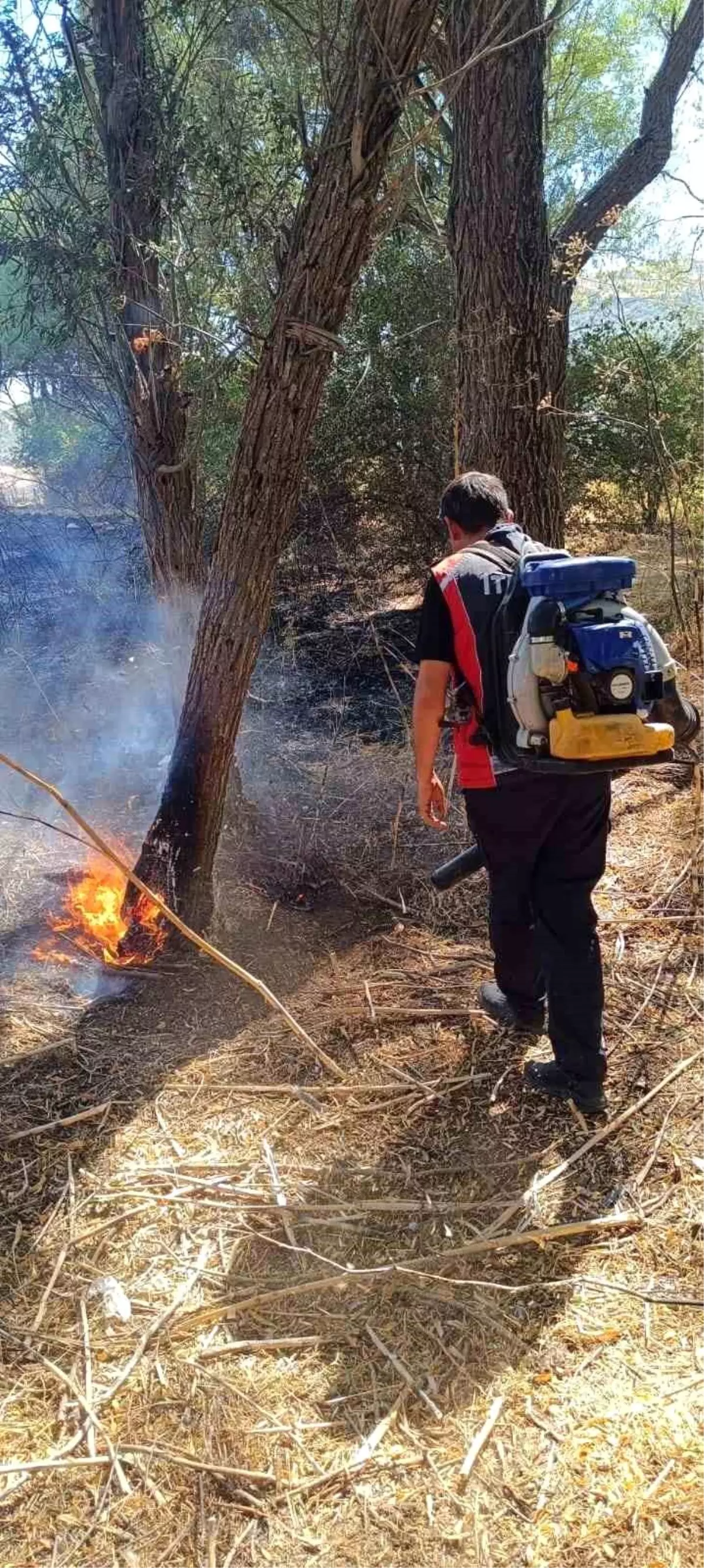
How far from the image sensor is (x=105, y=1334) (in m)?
2.33

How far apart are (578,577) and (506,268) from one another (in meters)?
2.91

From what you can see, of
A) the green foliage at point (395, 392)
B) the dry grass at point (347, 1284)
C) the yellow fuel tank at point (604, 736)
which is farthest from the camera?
the green foliage at point (395, 392)

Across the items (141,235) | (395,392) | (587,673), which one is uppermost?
(141,235)

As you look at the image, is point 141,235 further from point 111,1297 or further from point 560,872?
point 111,1297

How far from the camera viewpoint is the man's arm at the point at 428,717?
2.89m

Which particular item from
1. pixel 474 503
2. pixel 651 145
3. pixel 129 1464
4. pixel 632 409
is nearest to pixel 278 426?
pixel 474 503

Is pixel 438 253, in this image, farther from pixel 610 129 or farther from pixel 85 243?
pixel 610 129

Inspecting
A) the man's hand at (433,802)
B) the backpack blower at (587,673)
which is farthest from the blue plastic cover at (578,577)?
the man's hand at (433,802)

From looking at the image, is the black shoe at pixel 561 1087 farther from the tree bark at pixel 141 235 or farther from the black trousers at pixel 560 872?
the tree bark at pixel 141 235

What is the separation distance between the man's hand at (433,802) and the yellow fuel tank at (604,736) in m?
0.68

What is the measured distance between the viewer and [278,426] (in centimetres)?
342

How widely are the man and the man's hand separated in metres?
0.01

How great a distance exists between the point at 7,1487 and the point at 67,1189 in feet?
2.79

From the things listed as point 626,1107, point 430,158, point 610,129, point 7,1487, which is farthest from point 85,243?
point 610,129
